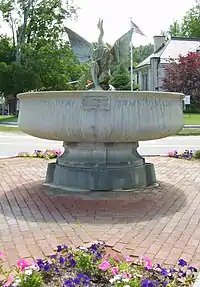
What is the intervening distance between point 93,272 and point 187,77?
36871 millimetres

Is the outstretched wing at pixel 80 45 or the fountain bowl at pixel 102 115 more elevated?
the outstretched wing at pixel 80 45

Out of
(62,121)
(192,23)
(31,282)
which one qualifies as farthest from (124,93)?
(192,23)

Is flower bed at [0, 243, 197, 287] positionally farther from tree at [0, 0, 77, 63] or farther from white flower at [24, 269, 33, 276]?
tree at [0, 0, 77, 63]

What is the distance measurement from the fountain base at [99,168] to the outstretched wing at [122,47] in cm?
190

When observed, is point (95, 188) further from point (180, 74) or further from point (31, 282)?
point (180, 74)

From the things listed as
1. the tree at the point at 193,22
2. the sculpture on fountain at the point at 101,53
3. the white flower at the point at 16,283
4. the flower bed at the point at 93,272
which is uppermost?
the tree at the point at 193,22

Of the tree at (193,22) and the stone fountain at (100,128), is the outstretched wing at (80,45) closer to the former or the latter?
the stone fountain at (100,128)

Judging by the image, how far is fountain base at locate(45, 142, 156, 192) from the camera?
5664 mm

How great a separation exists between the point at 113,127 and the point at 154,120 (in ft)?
1.97

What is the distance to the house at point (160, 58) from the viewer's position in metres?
46.6

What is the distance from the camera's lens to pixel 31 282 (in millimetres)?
2564

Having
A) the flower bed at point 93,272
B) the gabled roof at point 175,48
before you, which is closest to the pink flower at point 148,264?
the flower bed at point 93,272

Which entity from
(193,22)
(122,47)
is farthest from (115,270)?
(193,22)

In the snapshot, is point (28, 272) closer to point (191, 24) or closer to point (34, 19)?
point (34, 19)
